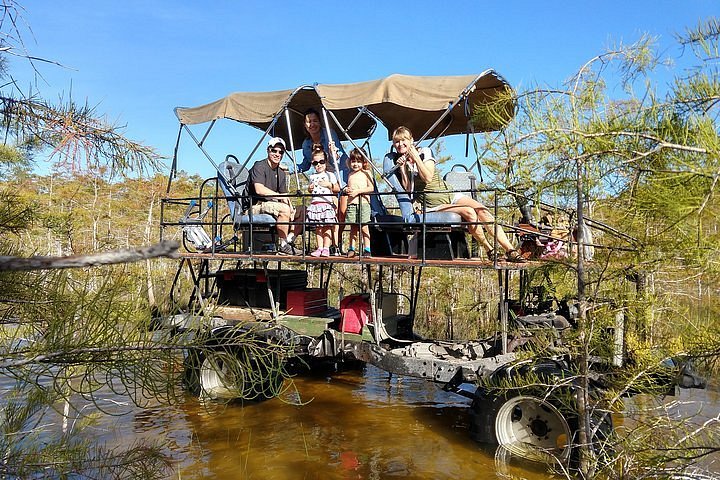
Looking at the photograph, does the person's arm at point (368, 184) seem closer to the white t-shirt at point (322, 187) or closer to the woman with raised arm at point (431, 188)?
the woman with raised arm at point (431, 188)

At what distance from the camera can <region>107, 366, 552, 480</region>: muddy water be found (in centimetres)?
489

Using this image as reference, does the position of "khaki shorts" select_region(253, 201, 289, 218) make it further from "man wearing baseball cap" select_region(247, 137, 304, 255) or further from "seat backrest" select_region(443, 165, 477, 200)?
"seat backrest" select_region(443, 165, 477, 200)

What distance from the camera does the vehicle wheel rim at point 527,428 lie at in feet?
15.8

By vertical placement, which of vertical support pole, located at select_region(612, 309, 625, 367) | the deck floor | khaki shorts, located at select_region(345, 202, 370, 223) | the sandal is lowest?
vertical support pole, located at select_region(612, 309, 625, 367)

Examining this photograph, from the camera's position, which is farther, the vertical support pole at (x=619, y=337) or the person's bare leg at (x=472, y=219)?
the person's bare leg at (x=472, y=219)

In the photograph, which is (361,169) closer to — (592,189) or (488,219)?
(488,219)

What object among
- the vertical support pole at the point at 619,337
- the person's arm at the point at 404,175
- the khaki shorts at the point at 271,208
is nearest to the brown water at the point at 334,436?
the vertical support pole at the point at 619,337

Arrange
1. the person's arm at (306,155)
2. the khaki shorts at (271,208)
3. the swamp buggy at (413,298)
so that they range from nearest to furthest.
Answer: the swamp buggy at (413,298), the khaki shorts at (271,208), the person's arm at (306,155)

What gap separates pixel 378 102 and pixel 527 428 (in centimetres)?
380

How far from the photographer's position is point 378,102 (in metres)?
5.79

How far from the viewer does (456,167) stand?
22.5 feet

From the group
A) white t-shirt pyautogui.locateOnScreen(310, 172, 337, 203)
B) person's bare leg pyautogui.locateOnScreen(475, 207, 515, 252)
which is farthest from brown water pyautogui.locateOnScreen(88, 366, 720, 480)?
white t-shirt pyautogui.locateOnScreen(310, 172, 337, 203)

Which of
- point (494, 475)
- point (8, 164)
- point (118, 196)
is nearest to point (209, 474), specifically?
point (494, 475)

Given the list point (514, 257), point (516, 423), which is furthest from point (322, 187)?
point (516, 423)
